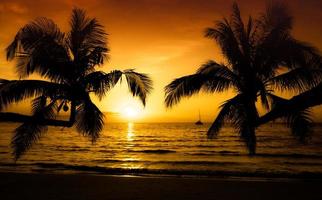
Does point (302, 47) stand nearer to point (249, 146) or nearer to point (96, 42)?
point (249, 146)

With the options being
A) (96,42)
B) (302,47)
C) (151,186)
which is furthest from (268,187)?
(96,42)

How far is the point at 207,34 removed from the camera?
12.1 meters

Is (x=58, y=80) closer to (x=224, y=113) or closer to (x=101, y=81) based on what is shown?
(x=101, y=81)

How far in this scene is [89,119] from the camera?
9641mm

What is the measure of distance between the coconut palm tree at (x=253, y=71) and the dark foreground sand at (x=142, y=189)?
1.74 m

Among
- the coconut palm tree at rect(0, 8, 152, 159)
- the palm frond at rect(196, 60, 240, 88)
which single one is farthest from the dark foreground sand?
the palm frond at rect(196, 60, 240, 88)

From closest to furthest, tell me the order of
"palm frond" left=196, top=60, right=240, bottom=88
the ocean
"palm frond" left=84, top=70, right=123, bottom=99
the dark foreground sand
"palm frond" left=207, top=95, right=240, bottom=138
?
the dark foreground sand → "palm frond" left=84, top=70, right=123, bottom=99 → "palm frond" left=207, top=95, right=240, bottom=138 → "palm frond" left=196, top=60, right=240, bottom=88 → the ocean

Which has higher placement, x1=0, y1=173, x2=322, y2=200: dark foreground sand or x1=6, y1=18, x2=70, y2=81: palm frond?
x1=6, y1=18, x2=70, y2=81: palm frond

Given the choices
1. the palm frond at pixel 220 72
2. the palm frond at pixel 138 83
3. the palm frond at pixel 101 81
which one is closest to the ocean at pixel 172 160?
the palm frond at pixel 220 72

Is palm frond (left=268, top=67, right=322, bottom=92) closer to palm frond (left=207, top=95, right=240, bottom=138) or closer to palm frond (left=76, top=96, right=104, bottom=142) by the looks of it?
palm frond (left=207, top=95, right=240, bottom=138)

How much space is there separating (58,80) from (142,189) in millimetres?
3795

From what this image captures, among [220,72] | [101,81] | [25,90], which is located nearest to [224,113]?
[220,72]

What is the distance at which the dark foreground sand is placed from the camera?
8.69 m

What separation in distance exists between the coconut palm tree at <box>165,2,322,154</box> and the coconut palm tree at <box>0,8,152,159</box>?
7.55ft
